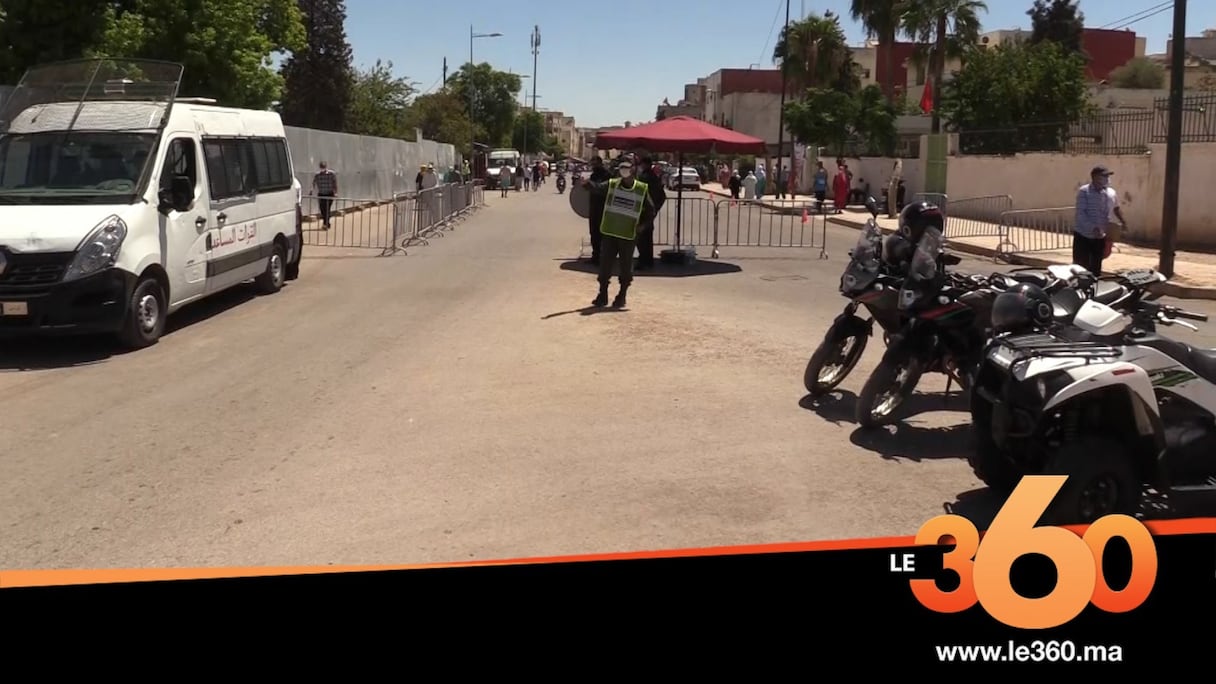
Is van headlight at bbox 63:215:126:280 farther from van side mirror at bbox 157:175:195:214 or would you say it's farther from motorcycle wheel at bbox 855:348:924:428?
motorcycle wheel at bbox 855:348:924:428

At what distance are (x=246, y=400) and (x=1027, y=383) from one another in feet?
18.3

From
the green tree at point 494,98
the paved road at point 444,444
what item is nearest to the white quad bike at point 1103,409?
the paved road at point 444,444

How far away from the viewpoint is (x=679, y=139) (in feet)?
57.6

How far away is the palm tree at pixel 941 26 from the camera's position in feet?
139

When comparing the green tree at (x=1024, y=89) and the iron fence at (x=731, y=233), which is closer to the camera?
the iron fence at (x=731, y=233)

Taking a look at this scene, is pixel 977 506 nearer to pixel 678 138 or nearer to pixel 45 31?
pixel 678 138

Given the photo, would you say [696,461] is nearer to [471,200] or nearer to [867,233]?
[867,233]

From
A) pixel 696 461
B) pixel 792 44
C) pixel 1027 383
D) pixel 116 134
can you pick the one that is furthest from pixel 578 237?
pixel 792 44

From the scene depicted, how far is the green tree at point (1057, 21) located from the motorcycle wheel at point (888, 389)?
69337mm

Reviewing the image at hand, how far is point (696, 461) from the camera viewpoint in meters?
6.57

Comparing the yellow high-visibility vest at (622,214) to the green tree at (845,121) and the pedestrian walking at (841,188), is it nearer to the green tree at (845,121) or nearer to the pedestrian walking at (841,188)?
the pedestrian walking at (841,188)

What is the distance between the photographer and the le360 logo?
4.04m

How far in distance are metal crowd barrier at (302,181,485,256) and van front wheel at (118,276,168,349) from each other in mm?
8809

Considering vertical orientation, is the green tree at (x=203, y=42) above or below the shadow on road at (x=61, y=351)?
above
